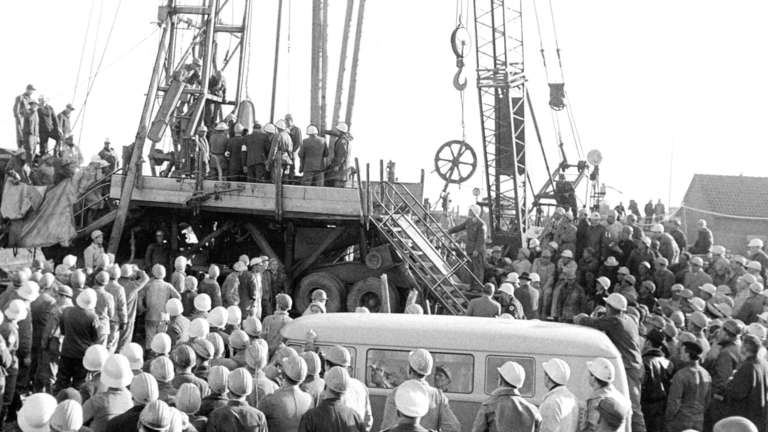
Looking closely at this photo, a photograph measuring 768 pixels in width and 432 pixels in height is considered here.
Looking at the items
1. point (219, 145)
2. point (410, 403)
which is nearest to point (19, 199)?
point (219, 145)

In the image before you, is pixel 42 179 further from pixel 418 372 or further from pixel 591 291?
pixel 418 372

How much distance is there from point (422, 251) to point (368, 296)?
4.46ft

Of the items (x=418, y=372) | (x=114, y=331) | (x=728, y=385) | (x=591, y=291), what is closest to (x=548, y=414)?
(x=418, y=372)

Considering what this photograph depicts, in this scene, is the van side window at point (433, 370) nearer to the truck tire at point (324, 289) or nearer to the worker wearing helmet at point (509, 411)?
the worker wearing helmet at point (509, 411)

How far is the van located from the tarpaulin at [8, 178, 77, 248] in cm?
1088

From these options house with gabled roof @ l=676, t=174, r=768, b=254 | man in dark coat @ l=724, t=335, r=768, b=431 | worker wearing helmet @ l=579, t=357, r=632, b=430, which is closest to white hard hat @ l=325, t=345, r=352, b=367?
worker wearing helmet @ l=579, t=357, r=632, b=430

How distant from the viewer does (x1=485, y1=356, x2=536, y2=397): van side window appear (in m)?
8.26

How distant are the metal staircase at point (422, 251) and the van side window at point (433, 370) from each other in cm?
793

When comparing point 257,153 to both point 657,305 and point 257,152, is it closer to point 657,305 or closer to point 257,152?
point 257,152

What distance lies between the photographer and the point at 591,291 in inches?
638

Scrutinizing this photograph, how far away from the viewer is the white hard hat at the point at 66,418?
5430 mm

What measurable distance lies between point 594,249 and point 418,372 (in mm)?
9898

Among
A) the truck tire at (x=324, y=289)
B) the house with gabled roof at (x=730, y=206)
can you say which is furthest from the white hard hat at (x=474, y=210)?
the house with gabled roof at (x=730, y=206)

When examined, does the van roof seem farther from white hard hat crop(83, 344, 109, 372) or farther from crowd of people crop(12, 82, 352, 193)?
crowd of people crop(12, 82, 352, 193)
